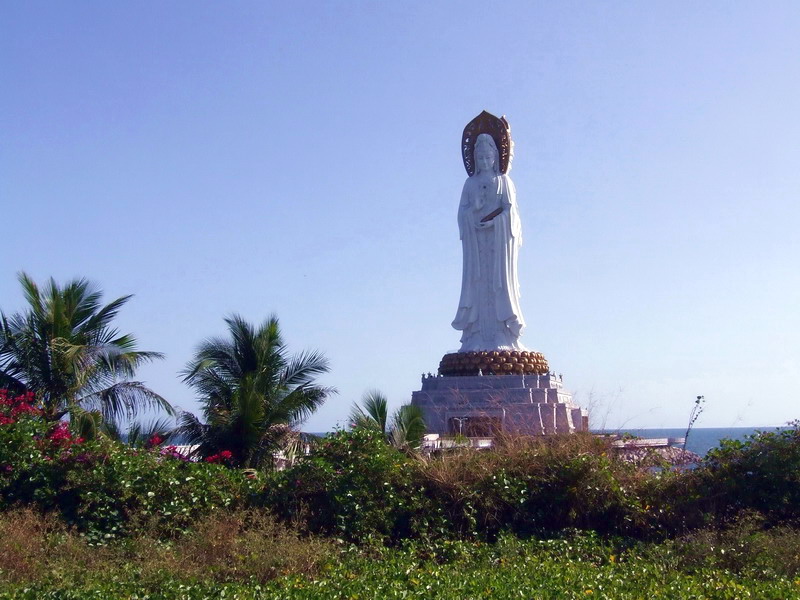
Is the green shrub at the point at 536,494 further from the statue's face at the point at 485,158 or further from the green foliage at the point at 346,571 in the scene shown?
the statue's face at the point at 485,158

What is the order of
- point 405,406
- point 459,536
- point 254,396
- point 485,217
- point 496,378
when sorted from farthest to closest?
1. point 485,217
2. point 496,378
3. point 405,406
4. point 254,396
5. point 459,536

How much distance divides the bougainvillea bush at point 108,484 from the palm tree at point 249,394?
206 centimetres

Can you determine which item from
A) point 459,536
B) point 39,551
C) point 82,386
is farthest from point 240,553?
point 82,386

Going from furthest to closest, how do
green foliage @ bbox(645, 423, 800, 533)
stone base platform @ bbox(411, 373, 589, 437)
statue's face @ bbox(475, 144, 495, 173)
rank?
1. statue's face @ bbox(475, 144, 495, 173)
2. stone base platform @ bbox(411, 373, 589, 437)
3. green foliage @ bbox(645, 423, 800, 533)

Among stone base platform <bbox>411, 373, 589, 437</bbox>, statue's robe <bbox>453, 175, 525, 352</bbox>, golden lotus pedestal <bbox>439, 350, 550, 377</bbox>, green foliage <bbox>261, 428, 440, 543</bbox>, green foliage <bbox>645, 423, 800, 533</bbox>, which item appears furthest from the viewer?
statue's robe <bbox>453, 175, 525, 352</bbox>

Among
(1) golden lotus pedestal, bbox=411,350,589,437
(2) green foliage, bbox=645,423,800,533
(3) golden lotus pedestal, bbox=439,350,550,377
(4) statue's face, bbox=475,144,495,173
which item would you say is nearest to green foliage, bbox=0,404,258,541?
(2) green foliage, bbox=645,423,800,533

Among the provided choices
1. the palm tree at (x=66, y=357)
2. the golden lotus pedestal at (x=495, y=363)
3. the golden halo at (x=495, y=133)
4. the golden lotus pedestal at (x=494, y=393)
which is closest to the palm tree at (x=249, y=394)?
the palm tree at (x=66, y=357)

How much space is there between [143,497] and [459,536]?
3.23m

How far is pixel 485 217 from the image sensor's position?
79.8 ft

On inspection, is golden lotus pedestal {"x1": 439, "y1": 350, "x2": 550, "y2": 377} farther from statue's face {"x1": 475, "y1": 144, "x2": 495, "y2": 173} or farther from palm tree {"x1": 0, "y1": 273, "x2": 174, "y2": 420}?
palm tree {"x1": 0, "y1": 273, "x2": 174, "y2": 420}

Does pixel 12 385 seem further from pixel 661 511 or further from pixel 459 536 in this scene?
pixel 661 511

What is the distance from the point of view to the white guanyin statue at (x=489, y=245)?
78.5ft

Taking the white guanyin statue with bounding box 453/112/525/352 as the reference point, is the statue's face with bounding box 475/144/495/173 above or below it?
above

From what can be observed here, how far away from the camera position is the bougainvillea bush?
8898 millimetres
